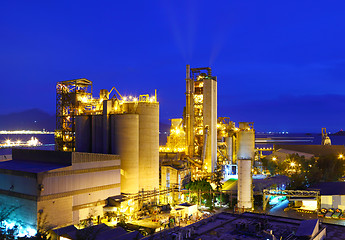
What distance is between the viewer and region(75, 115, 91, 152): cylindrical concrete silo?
47156mm

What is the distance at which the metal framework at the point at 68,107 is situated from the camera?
176 feet

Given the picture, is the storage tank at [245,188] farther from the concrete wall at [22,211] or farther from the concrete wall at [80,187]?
the concrete wall at [22,211]

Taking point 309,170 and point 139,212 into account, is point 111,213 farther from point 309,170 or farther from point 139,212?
point 309,170

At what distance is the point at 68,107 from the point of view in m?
55.3

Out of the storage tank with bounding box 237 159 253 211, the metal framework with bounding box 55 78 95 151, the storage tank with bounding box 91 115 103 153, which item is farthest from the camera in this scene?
the metal framework with bounding box 55 78 95 151

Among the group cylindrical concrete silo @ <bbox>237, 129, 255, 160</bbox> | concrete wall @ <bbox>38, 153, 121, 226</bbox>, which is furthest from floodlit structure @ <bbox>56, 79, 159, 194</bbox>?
cylindrical concrete silo @ <bbox>237, 129, 255, 160</bbox>

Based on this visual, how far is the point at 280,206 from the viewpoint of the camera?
45.4 m

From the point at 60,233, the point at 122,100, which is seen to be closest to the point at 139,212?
the point at 60,233

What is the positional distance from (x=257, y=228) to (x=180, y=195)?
81.7ft

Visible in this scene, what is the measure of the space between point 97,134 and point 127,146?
6205 millimetres

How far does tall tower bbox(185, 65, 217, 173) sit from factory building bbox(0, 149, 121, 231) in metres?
23.9

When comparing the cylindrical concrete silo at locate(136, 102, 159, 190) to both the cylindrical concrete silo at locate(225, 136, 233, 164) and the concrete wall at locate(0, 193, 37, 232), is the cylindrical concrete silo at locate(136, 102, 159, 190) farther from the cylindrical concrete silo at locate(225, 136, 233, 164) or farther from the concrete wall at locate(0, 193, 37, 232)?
the cylindrical concrete silo at locate(225, 136, 233, 164)

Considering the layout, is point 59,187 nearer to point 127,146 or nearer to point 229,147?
point 127,146

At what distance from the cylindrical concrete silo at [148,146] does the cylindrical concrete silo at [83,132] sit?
870 cm
